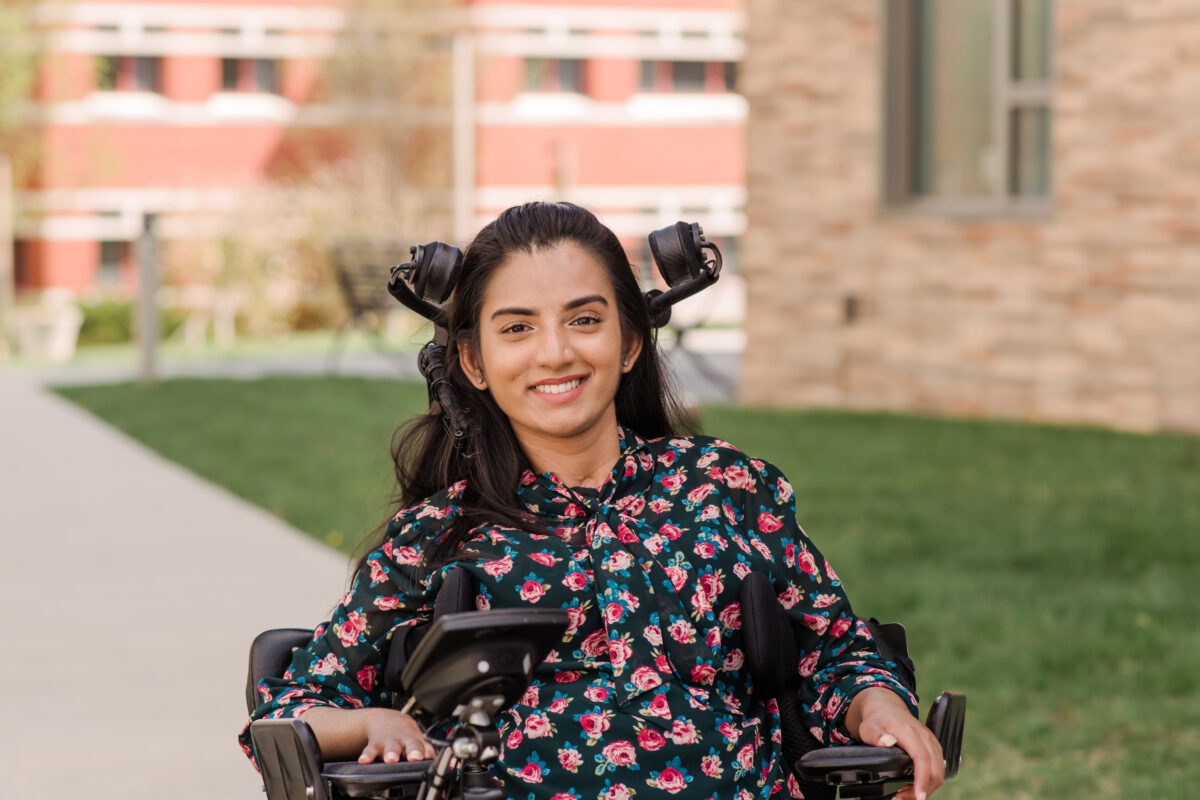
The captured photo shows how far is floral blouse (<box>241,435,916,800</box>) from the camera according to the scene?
8.26 ft

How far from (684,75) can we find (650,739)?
33.7m

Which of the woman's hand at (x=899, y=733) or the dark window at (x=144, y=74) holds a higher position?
the dark window at (x=144, y=74)

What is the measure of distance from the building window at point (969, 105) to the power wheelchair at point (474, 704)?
8483 millimetres

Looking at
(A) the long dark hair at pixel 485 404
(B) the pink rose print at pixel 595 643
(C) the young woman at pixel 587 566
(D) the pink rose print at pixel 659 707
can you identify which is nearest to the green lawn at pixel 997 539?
(A) the long dark hair at pixel 485 404

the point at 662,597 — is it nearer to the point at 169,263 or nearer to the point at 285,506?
the point at 285,506

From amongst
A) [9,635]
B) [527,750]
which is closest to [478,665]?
[527,750]

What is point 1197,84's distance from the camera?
9.74m

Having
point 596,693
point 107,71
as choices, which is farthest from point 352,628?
point 107,71

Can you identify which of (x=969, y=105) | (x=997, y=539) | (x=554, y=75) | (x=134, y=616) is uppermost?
(x=554, y=75)

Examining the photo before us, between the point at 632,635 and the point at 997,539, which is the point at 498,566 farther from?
the point at 997,539

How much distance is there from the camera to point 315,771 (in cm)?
233

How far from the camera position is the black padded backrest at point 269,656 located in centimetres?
262

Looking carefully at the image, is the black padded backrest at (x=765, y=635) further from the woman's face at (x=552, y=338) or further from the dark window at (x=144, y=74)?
the dark window at (x=144, y=74)

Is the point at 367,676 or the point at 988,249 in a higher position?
the point at 988,249
